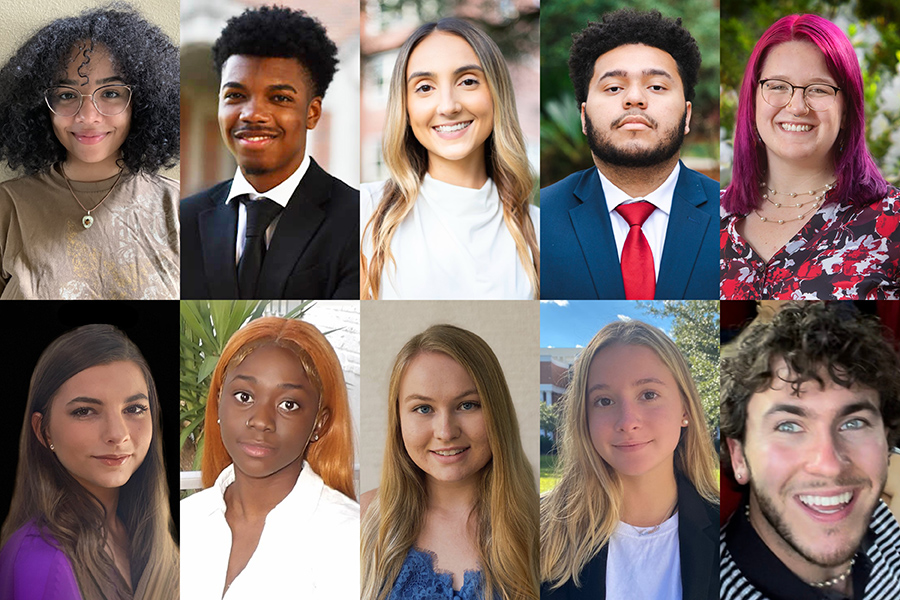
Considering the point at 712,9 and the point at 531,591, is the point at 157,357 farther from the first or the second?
the point at 712,9

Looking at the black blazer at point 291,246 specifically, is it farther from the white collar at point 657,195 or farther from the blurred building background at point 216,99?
the white collar at point 657,195

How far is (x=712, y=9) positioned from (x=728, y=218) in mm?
700

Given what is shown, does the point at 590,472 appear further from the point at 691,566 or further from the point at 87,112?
the point at 87,112

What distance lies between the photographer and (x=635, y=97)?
2.87 metres

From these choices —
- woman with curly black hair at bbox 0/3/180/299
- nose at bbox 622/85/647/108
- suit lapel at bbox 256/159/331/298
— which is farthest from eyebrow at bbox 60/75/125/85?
nose at bbox 622/85/647/108

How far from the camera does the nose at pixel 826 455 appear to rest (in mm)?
2859

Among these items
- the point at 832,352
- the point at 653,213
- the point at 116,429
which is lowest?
the point at 116,429

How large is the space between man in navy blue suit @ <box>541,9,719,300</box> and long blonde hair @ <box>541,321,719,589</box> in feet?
0.56

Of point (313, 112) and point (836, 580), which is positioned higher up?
point (313, 112)

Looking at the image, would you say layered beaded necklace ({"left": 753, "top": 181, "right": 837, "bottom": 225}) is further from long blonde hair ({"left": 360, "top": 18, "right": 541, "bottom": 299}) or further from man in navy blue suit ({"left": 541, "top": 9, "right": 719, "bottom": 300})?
long blonde hair ({"left": 360, "top": 18, "right": 541, "bottom": 299})

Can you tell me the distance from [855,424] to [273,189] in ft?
6.83

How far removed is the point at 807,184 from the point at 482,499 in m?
1.51

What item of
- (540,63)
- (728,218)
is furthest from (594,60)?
(728,218)

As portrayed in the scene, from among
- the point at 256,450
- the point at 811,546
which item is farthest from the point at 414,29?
the point at 811,546
